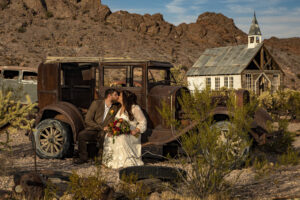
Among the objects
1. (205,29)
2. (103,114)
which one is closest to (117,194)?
(103,114)

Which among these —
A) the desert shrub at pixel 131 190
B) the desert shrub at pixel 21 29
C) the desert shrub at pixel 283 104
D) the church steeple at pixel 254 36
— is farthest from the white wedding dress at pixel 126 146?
the desert shrub at pixel 21 29

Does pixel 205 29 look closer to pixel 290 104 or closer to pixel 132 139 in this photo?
pixel 290 104

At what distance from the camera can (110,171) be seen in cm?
636

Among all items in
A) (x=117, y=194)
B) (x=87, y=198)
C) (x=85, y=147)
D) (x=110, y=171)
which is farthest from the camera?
(x=85, y=147)

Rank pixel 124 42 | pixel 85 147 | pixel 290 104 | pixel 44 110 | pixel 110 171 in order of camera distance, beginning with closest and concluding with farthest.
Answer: pixel 110 171
pixel 85 147
pixel 44 110
pixel 290 104
pixel 124 42

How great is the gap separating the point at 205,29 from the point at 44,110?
6433cm

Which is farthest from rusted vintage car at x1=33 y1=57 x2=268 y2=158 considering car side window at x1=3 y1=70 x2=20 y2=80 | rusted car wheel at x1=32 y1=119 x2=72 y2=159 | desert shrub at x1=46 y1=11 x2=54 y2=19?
desert shrub at x1=46 y1=11 x2=54 y2=19

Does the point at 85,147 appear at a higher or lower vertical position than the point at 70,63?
lower

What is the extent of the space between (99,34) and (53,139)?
4889 centimetres

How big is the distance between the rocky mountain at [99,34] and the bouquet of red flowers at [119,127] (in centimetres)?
3010

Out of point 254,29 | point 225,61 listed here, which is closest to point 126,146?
point 225,61

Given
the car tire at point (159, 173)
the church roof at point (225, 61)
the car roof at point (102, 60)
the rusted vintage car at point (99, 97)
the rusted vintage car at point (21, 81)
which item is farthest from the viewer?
the church roof at point (225, 61)

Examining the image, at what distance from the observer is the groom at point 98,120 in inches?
275

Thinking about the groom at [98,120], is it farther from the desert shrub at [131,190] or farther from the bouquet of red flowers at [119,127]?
the desert shrub at [131,190]
